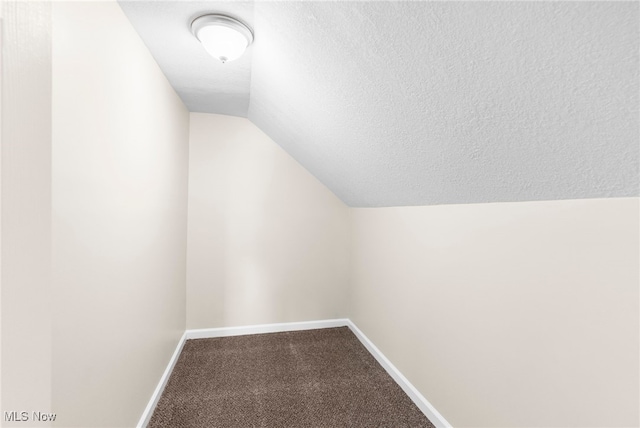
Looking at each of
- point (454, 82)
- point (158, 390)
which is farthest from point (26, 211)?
point (158, 390)

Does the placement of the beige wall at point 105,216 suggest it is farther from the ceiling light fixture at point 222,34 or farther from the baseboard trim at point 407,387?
the baseboard trim at point 407,387

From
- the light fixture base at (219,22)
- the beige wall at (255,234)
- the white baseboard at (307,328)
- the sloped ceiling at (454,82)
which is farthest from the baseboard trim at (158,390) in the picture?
the light fixture base at (219,22)

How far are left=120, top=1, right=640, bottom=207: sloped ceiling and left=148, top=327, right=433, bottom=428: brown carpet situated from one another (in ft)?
4.18

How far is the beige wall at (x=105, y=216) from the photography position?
3.16ft

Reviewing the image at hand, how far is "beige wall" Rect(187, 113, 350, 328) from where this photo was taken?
2.80 m

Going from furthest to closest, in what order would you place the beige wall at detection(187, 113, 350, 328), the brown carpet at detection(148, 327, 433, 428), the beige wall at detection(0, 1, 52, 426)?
the beige wall at detection(187, 113, 350, 328) → the brown carpet at detection(148, 327, 433, 428) → the beige wall at detection(0, 1, 52, 426)

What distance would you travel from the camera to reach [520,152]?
957mm

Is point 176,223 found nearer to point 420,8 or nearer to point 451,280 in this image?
point 451,280

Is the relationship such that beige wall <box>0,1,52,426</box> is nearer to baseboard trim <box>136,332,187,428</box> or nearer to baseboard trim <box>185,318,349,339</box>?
baseboard trim <box>136,332,187,428</box>

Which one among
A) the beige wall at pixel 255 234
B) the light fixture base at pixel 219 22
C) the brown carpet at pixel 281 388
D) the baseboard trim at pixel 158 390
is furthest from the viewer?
the beige wall at pixel 255 234

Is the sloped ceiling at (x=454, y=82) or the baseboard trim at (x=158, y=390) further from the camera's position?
the baseboard trim at (x=158, y=390)

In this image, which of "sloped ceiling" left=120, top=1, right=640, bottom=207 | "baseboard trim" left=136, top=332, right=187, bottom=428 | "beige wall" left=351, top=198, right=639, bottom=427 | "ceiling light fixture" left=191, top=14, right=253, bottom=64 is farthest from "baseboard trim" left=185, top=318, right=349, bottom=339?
"ceiling light fixture" left=191, top=14, right=253, bottom=64

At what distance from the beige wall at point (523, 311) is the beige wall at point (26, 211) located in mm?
1605

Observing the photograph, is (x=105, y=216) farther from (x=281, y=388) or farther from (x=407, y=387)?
(x=407, y=387)
